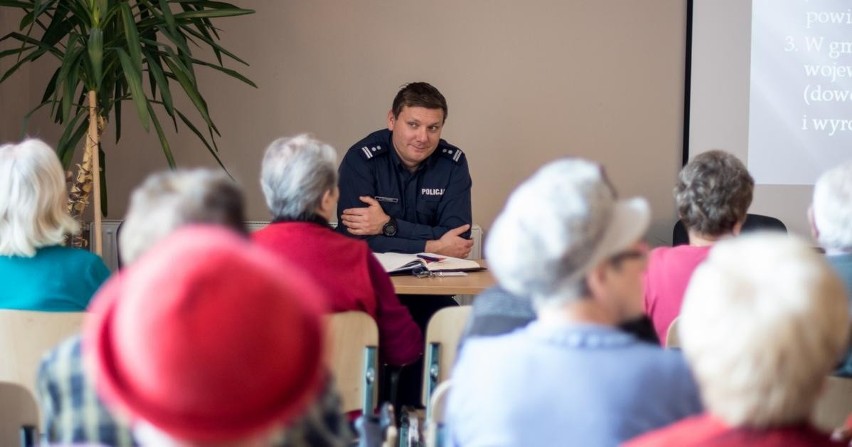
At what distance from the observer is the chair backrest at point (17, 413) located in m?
2.15

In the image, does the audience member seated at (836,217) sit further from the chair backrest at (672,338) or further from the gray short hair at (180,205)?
the gray short hair at (180,205)

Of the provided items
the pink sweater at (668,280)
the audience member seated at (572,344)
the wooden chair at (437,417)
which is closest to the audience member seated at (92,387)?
the audience member seated at (572,344)

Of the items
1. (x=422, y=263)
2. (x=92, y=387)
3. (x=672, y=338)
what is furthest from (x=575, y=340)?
(x=422, y=263)

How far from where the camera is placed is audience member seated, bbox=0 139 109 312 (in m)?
2.34

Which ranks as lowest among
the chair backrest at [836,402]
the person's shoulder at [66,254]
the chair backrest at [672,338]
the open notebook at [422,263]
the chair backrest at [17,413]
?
the chair backrest at [17,413]

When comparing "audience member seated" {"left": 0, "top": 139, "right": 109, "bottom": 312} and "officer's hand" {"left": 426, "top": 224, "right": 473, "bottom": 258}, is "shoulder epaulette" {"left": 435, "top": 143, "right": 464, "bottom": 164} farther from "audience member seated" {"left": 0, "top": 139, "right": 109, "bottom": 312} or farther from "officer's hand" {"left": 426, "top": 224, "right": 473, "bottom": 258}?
"audience member seated" {"left": 0, "top": 139, "right": 109, "bottom": 312}

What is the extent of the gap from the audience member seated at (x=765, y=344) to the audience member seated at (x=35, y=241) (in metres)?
1.71

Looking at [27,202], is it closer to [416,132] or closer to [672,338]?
[672,338]

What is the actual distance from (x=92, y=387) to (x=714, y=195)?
1.82 meters

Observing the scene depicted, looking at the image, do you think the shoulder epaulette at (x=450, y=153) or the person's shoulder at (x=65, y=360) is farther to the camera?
the shoulder epaulette at (x=450, y=153)

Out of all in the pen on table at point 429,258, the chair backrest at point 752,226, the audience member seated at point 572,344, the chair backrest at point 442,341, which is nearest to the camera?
the audience member seated at point 572,344

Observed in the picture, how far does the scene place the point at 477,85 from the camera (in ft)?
16.1

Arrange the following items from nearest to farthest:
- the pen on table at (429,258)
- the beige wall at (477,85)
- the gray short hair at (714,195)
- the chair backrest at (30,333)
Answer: the chair backrest at (30,333) → the gray short hair at (714,195) → the pen on table at (429,258) → the beige wall at (477,85)

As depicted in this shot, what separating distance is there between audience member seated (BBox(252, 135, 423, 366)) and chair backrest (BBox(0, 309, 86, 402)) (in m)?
0.52
